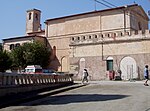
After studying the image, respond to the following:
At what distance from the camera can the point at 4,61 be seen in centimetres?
5144

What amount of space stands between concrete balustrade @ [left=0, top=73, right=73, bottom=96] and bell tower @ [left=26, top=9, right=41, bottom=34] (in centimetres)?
5408

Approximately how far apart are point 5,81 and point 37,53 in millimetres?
38077

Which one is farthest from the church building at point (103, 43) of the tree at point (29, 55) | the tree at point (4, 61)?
the tree at point (4, 61)

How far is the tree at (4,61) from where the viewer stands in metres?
50.6

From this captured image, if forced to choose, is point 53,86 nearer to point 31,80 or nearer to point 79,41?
point 31,80

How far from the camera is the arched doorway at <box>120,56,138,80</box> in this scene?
125 feet

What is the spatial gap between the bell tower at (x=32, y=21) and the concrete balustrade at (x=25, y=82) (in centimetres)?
5408

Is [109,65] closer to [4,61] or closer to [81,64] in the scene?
[81,64]

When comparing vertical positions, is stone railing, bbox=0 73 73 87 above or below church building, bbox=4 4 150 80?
below

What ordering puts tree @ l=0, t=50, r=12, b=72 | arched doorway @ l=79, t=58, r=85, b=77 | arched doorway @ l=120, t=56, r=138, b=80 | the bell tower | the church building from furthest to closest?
the bell tower < tree @ l=0, t=50, r=12, b=72 < arched doorway @ l=79, t=58, r=85, b=77 < the church building < arched doorway @ l=120, t=56, r=138, b=80

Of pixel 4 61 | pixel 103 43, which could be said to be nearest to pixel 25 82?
pixel 103 43

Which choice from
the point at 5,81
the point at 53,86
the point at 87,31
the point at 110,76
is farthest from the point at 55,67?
the point at 5,81

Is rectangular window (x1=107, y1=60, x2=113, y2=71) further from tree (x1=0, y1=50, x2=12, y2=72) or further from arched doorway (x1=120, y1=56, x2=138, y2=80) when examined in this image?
tree (x1=0, y1=50, x2=12, y2=72)

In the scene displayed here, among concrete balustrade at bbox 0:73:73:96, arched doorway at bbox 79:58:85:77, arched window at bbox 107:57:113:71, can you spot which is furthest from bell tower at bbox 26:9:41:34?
concrete balustrade at bbox 0:73:73:96
